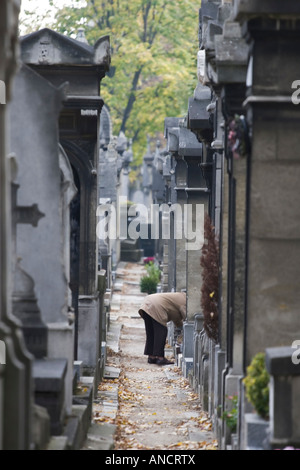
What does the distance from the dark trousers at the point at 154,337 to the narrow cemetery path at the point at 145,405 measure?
10.7 inches

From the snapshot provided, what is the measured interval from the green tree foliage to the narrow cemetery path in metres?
22.9

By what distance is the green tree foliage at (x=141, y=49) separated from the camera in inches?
1708

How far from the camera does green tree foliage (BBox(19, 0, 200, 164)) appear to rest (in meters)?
43.4

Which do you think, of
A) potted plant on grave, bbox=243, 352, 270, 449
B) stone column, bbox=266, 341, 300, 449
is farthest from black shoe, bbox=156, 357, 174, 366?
stone column, bbox=266, 341, 300, 449

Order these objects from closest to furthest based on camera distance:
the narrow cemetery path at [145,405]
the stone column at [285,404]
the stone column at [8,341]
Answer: the stone column at [8,341] → the stone column at [285,404] → the narrow cemetery path at [145,405]

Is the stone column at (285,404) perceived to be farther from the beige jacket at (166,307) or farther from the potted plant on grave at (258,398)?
the beige jacket at (166,307)

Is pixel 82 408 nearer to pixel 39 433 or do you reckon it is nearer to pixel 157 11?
pixel 39 433

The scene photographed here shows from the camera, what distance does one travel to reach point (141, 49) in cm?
4334

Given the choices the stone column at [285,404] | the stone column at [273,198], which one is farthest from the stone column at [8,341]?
the stone column at [273,198]

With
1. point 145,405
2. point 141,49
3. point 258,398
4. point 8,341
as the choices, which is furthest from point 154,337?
point 141,49

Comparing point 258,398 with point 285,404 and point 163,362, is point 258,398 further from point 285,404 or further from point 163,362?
point 163,362

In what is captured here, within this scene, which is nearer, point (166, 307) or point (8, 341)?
point (8, 341)

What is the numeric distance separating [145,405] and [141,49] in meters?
31.4

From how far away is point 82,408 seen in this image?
9.82m
